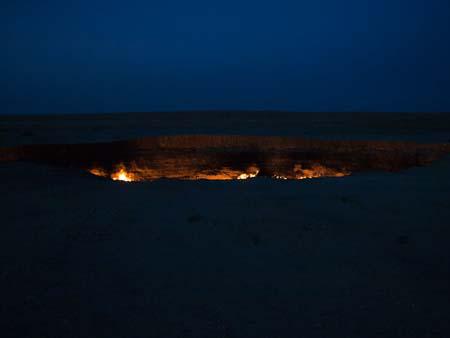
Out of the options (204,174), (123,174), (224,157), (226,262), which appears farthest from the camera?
(224,157)

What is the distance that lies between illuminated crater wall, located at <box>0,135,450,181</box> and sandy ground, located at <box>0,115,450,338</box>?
373 centimetres

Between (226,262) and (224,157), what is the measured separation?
625 centimetres

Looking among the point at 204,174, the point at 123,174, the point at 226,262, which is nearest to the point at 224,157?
the point at 204,174

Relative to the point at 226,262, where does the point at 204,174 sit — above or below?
above

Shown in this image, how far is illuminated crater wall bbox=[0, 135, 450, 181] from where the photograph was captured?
840cm

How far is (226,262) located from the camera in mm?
2850

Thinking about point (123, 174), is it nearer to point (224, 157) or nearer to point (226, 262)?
point (224, 157)

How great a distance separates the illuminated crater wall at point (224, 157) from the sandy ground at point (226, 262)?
12.2 ft

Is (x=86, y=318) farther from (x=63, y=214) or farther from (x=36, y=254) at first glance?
(x=63, y=214)

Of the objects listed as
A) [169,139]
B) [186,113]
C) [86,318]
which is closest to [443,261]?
[86,318]

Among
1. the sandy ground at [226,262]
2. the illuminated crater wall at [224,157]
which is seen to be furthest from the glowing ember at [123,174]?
the sandy ground at [226,262]

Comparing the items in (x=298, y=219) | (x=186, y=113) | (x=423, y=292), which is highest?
(x=186, y=113)

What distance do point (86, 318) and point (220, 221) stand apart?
1.71 meters

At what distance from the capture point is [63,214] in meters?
3.88
